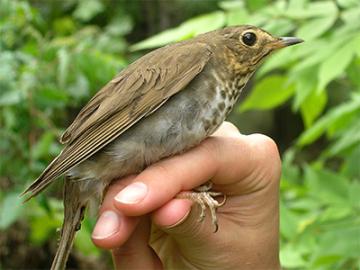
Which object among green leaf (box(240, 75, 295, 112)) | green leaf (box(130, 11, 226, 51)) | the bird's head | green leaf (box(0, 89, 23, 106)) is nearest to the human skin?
the bird's head

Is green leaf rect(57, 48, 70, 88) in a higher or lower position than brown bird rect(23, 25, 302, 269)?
lower

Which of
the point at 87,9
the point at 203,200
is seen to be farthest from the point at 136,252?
the point at 87,9

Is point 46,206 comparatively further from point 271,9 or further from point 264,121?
point 264,121

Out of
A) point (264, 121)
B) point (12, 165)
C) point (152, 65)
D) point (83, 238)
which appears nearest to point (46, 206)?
point (12, 165)

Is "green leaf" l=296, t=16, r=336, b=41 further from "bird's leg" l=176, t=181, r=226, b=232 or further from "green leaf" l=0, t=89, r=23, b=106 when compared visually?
"green leaf" l=0, t=89, r=23, b=106

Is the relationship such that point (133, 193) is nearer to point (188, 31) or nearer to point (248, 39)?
point (248, 39)

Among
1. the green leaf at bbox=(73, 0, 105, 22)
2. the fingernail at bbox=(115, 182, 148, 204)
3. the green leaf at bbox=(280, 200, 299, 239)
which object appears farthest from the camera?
the green leaf at bbox=(73, 0, 105, 22)

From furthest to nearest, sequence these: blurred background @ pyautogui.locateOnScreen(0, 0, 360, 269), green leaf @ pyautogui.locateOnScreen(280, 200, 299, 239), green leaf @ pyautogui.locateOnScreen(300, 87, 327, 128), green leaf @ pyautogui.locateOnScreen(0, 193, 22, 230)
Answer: green leaf @ pyautogui.locateOnScreen(0, 193, 22, 230)
green leaf @ pyautogui.locateOnScreen(300, 87, 327, 128)
green leaf @ pyautogui.locateOnScreen(280, 200, 299, 239)
blurred background @ pyautogui.locateOnScreen(0, 0, 360, 269)
